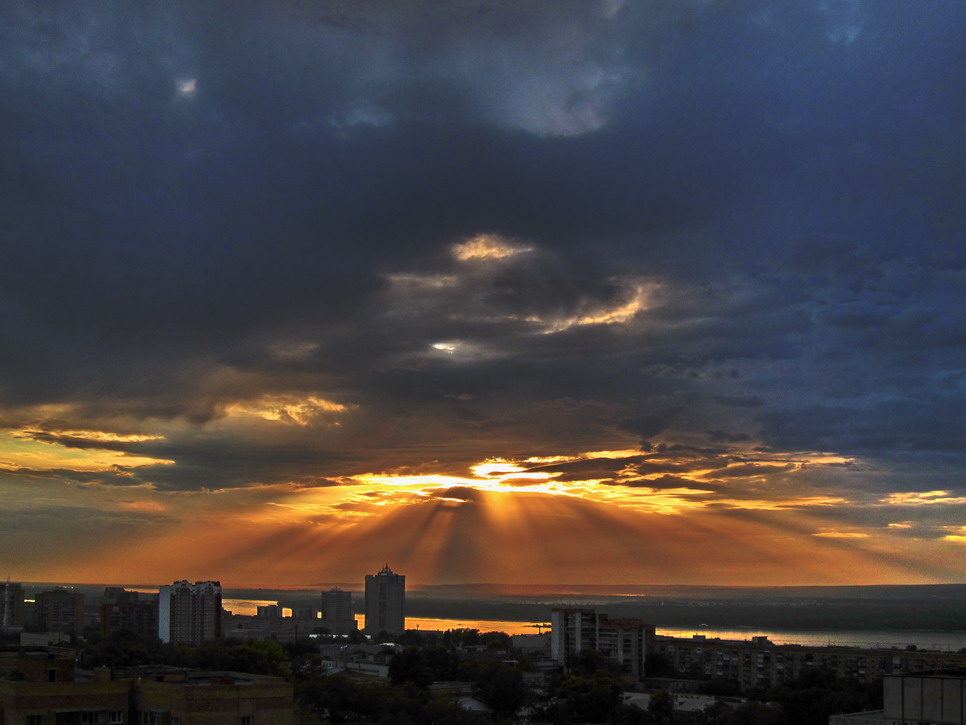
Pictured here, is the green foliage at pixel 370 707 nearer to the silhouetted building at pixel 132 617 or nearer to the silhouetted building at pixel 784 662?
the silhouetted building at pixel 784 662

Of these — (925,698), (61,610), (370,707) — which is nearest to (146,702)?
(925,698)

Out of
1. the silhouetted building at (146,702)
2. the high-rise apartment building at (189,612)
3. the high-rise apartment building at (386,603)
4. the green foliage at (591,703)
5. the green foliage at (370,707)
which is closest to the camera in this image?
the silhouetted building at (146,702)

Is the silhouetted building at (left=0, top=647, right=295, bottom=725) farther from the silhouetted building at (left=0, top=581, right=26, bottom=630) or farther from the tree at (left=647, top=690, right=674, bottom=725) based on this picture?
the silhouetted building at (left=0, top=581, right=26, bottom=630)

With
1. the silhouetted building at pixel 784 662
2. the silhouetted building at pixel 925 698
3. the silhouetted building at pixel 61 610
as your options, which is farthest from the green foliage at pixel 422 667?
the silhouetted building at pixel 61 610

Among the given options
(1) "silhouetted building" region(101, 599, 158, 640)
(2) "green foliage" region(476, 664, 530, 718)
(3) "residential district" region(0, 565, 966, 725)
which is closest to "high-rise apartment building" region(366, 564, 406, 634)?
(3) "residential district" region(0, 565, 966, 725)

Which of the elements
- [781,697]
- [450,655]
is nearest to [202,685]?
[781,697]

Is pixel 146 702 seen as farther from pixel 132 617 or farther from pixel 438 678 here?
pixel 132 617

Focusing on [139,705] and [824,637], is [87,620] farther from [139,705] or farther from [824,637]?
[139,705]
